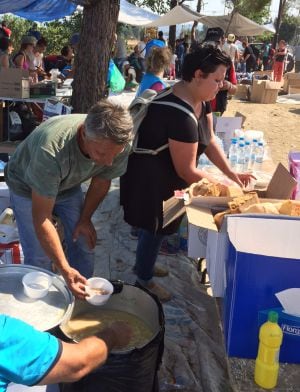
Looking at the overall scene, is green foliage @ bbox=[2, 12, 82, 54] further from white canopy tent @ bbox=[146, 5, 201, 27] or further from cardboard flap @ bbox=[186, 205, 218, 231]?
cardboard flap @ bbox=[186, 205, 218, 231]

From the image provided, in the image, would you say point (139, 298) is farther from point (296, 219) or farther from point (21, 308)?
point (296, 219)

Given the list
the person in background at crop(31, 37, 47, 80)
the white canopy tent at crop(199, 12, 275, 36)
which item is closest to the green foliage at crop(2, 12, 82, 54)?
the white canopy tent at crop(199, 12, 275, 36)

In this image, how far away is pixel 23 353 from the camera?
1051 millimetres

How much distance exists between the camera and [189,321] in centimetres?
272

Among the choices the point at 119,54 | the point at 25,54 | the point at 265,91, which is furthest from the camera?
the point at 119,54

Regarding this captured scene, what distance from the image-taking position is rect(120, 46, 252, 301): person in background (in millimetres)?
2332

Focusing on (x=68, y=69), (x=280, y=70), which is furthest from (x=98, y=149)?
(x=280, y=70)

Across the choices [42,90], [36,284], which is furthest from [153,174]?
[42,90]

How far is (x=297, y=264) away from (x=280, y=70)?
14902 mm

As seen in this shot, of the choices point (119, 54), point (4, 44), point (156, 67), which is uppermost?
Answer: point (119, 54)

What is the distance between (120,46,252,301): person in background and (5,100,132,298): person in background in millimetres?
263

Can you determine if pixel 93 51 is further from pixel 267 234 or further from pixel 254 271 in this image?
pixel 254 271

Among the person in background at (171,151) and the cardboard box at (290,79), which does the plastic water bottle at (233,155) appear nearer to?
the person in background at (171,151)

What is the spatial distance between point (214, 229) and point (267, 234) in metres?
0.20
